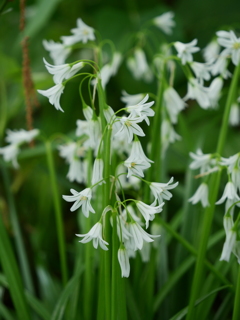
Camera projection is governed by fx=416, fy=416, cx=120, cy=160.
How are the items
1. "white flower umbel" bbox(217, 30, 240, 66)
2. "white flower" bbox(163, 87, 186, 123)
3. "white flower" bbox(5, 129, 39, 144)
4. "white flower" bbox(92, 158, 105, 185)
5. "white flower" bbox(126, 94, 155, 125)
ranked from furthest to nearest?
"white flower" bbox(5, 129, 39, 144), "white flower" bbox(163, 87, 186, 123), "white flower umbel" bbox(217, 30, 240, 66), "white flower" bbox(92, 158, 105, 185), "white flower" bbox(126, 94, 155, 125)

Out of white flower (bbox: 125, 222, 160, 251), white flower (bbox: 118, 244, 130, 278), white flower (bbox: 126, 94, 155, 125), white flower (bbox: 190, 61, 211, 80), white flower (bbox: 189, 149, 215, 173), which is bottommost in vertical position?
white flower (bbox: 118, 244, 130, 278)

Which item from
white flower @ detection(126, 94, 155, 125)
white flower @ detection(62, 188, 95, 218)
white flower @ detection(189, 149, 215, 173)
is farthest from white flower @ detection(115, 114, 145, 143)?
white flower @ detection(189, 149, 215, 173)

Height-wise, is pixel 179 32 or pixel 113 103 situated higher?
pixel 179 32

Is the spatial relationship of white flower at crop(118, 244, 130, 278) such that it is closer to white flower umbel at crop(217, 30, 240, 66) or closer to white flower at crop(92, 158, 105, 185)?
white flower at crop(92, 158, 105, 185)

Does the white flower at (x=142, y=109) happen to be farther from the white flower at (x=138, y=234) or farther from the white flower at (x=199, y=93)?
the white flower at (x=199, y=93)

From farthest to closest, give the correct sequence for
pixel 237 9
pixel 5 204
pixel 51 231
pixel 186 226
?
pixel 237 9
pixel 51 231
pixel 5 204
pixel 186 226

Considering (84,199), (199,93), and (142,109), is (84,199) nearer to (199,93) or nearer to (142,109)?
(142,109)

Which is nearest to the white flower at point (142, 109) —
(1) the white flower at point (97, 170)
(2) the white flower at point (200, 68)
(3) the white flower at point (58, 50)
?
(1) the white flower at point (97, 170)

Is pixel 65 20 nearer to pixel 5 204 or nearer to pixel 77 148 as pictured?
pixel 5 204

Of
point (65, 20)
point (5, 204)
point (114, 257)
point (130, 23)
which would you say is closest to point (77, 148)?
point (114, 257)
